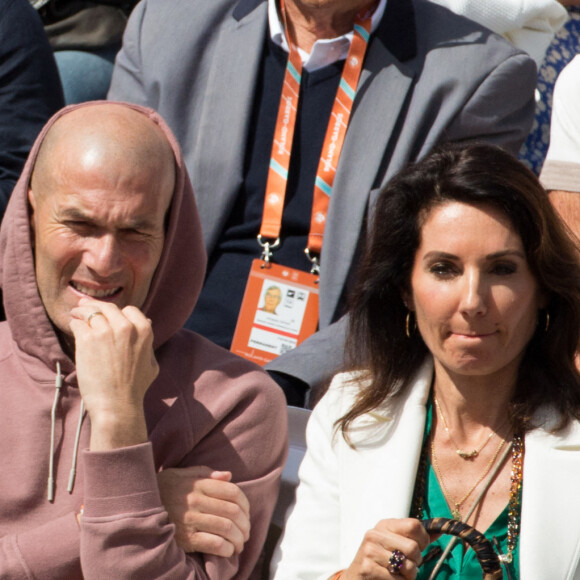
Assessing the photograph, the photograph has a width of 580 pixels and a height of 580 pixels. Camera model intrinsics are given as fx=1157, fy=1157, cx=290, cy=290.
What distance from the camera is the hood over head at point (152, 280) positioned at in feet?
8.05

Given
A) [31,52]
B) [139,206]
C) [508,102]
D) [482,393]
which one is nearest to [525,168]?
[482,393]

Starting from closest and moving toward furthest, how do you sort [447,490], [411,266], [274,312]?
1. [447,490]
2. [411,266]
3. [274,312]

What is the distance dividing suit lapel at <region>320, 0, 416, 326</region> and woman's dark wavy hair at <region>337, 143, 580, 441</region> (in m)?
0.69

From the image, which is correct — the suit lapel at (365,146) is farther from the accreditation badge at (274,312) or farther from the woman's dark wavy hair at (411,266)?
the woman's dark wavy hair at (411,266)

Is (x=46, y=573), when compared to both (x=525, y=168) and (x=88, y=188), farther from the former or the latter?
(x=525, y=168)

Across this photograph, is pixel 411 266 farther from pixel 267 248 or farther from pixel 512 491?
pixel 267 248

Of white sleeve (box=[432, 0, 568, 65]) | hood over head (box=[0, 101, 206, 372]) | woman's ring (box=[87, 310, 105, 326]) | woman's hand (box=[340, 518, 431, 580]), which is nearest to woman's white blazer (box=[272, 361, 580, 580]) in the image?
woman's hand (box=[340, 518, 431, 580])

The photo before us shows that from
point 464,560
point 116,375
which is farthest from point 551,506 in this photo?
point 116,375

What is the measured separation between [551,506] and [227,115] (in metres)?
1.80

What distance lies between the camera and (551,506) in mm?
2365

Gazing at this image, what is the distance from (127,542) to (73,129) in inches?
34.4

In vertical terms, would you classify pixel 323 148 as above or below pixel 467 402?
above

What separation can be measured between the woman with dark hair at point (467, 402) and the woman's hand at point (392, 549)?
0.45ft

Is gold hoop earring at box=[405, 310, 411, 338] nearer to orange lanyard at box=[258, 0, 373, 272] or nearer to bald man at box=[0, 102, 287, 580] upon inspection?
bald man at box=[0, 102, 287, 580]
